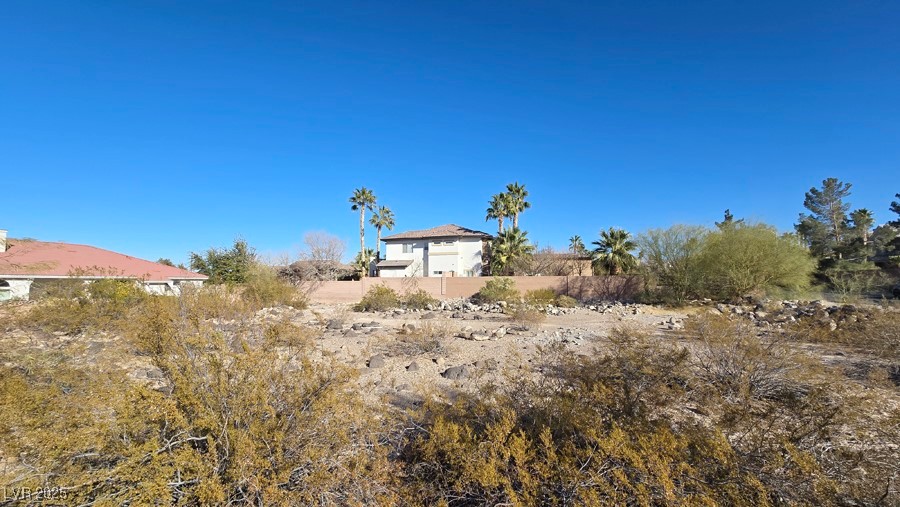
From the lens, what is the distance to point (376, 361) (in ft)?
27.8

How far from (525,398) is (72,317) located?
32.7ft

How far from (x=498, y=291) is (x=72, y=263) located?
24.1 m

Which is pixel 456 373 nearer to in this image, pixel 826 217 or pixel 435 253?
pixel 435 253

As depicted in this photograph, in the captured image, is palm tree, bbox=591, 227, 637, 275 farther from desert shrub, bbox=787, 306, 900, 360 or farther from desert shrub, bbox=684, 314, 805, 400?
desert shrub, bbox=684, 314, 805, 400

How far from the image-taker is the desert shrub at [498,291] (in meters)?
24.5

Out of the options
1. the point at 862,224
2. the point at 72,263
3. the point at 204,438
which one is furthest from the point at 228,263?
the point at 862,224

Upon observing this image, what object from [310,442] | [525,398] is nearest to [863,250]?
[525,398]

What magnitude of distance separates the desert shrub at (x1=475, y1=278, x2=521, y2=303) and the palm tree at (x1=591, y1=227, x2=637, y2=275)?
7708 mm

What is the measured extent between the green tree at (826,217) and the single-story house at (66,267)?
5398 cm

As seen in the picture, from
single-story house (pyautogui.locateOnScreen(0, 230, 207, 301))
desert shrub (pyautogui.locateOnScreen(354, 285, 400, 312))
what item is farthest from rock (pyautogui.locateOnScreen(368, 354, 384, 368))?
desert shrub (pyautogui.locateOnScreen(354, 285, 400, 312))

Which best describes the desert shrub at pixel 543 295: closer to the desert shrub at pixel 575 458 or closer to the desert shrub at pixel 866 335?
the desert shrub at pixel 866 335

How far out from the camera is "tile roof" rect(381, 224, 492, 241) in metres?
40.3

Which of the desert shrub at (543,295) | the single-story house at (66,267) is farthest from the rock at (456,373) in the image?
the desert shrub at (543,295)

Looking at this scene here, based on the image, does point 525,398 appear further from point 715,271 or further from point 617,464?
point 715,271
